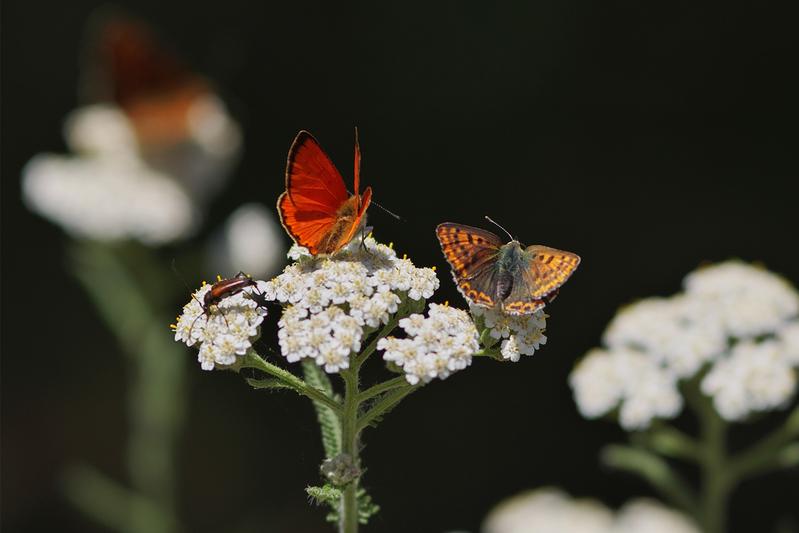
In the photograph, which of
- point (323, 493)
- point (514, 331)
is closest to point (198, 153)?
point (514, 331)

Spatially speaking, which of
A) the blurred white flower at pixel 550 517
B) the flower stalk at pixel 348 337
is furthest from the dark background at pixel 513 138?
the flower stalk at pixel 348 337

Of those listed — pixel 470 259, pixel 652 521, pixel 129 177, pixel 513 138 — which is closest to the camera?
pixel 470 259

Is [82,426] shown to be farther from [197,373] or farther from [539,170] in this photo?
[539,170]

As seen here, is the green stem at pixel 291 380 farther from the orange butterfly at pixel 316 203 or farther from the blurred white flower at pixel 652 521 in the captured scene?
the blurred white flower at pixel 652 521

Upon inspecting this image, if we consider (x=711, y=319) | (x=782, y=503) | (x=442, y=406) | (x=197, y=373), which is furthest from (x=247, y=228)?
(x=782, y=503)

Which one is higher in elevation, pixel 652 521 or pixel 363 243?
pixel 363 243

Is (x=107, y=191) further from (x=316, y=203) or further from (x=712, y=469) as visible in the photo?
(x=712, y=469)

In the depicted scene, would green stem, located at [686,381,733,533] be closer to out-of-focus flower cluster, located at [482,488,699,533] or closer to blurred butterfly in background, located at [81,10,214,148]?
out-of-focus flower cluster, located at [482,488,699,533]
